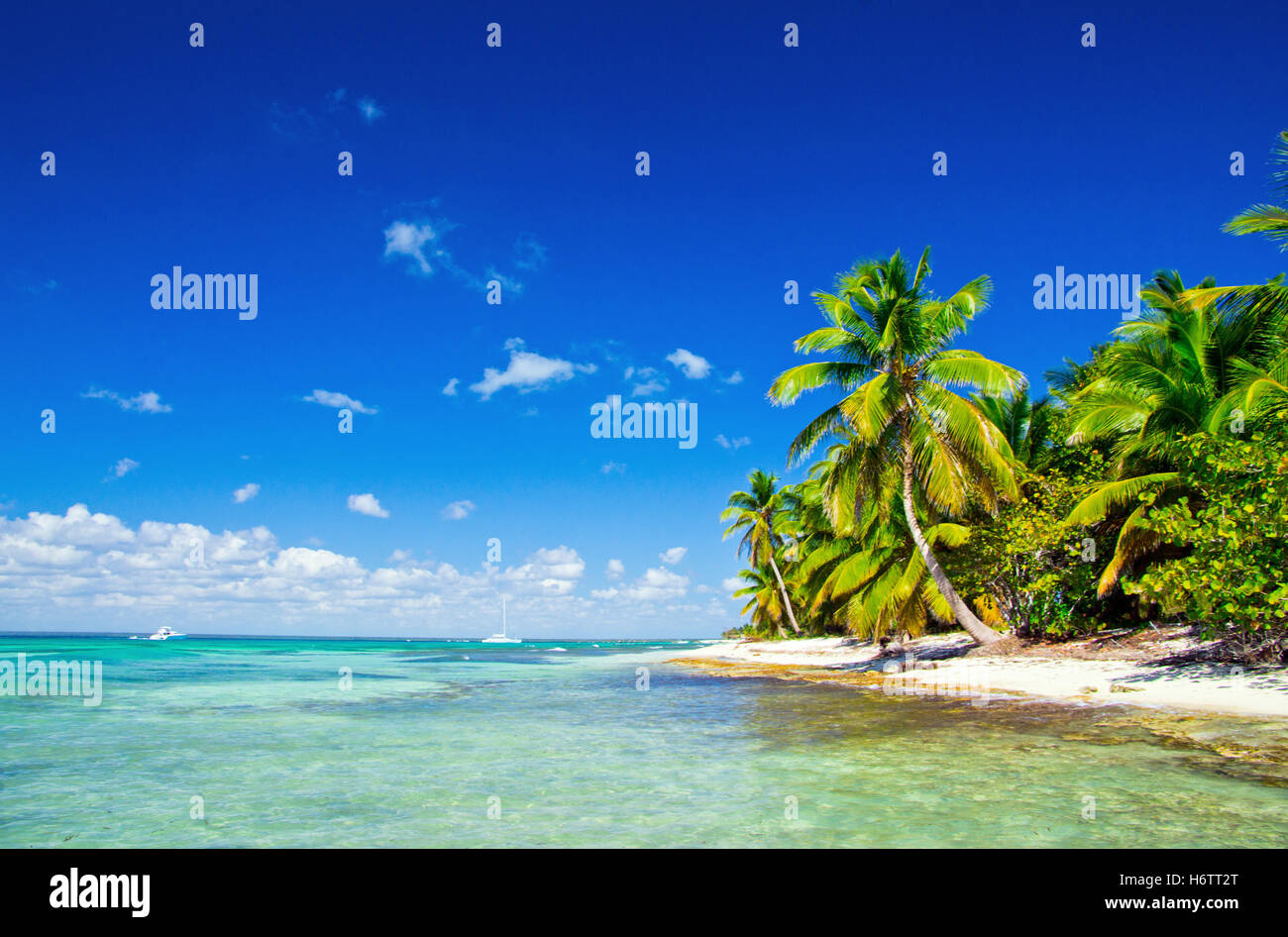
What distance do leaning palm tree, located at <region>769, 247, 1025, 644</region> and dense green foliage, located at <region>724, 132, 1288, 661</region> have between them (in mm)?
58

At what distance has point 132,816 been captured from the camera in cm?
676

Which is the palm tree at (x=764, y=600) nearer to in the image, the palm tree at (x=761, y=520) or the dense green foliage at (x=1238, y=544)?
the palm tree at (x=761, y=520)

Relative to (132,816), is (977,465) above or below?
above

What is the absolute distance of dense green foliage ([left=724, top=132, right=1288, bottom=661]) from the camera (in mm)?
12336

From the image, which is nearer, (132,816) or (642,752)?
(132,816)

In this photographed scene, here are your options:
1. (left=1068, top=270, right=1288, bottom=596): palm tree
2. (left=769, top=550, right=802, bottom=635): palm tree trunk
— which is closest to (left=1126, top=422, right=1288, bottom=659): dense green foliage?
(left=1068, top=270, right=1288, bottom=596): palm tree

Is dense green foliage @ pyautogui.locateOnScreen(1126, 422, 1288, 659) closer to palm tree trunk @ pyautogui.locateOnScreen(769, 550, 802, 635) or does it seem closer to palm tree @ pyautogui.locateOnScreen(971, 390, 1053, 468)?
palm tree @ pyautogui.locateOnScreen(971, 390, 1053, 468)

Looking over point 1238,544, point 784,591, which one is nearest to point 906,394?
point 1238,544
